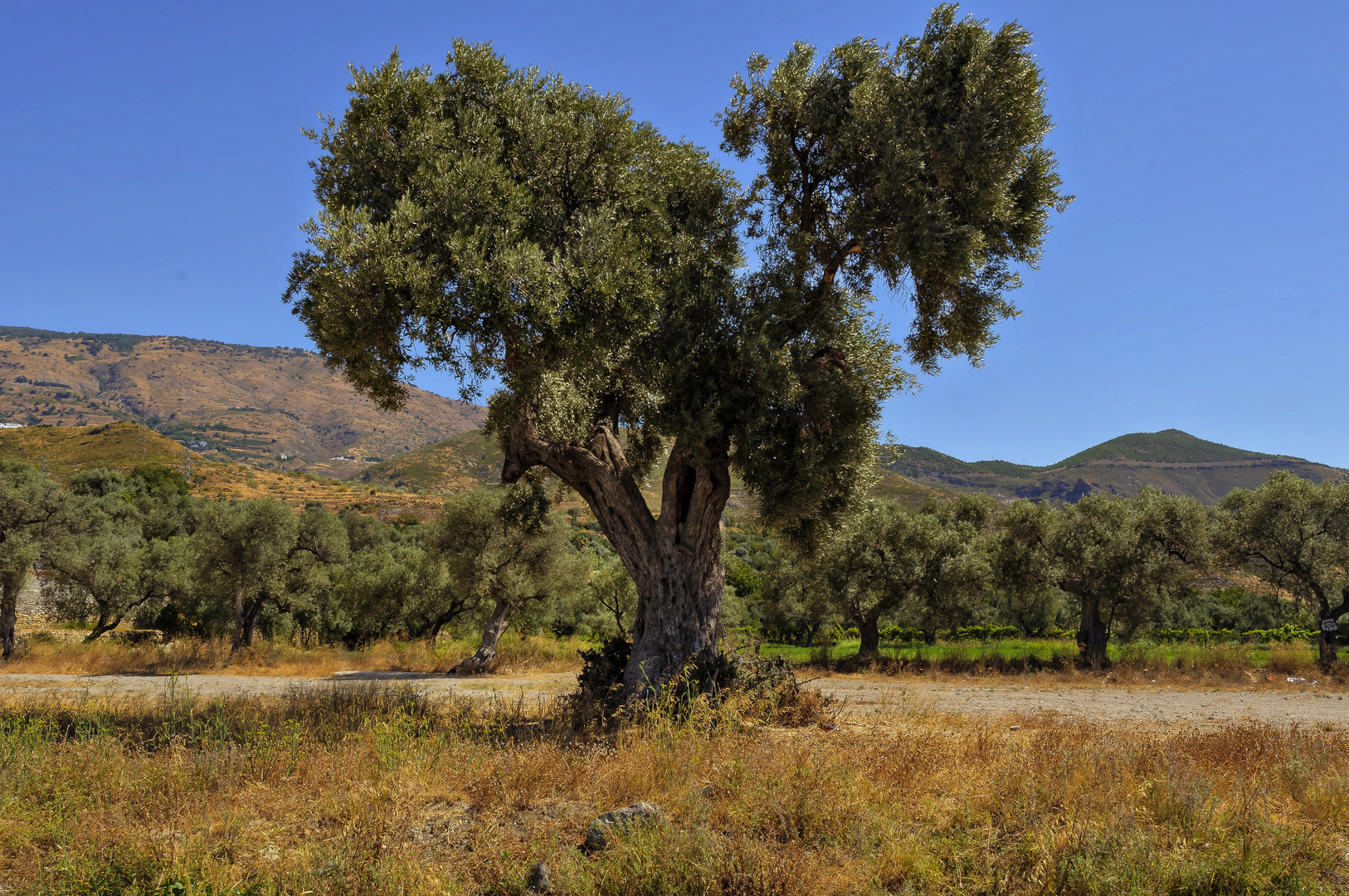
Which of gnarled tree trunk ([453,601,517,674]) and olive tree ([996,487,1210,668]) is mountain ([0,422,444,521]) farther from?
olive tree ([996,487,1210,668])

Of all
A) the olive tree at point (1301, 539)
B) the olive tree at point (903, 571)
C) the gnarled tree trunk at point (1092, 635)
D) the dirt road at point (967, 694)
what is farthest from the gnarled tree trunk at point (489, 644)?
the olive tree at point (1301, 539)

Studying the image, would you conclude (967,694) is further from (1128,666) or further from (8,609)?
(8,609)

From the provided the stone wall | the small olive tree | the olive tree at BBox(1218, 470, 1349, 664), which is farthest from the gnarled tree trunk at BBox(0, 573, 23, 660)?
the olive tree at BBox(1218, 470, 1349, 664)

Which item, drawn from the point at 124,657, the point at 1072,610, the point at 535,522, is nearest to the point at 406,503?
the point at 124,657

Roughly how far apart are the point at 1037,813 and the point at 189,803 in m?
7.54

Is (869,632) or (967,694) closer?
(967,694)

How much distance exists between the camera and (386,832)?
17.9 ft

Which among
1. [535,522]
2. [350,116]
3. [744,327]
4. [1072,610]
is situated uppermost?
[350,116]

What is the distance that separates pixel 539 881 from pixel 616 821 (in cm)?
72

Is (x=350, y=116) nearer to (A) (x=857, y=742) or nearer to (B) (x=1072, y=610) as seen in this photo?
(A) (x=857, y=742)

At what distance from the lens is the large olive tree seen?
8.70m

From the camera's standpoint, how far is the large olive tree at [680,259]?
8695mm

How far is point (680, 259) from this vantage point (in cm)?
1038

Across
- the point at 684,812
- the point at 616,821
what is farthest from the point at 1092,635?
the point at 616,821
